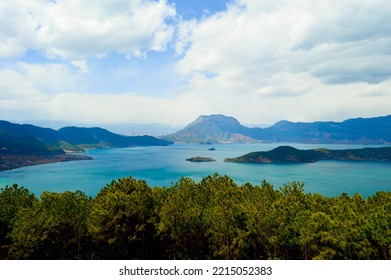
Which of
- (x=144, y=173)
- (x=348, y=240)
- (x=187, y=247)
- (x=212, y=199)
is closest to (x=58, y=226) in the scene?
(x=187, y=247)

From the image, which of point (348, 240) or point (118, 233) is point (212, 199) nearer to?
point (118, 233)

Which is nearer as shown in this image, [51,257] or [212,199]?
[51,257]

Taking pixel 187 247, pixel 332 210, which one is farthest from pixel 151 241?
pixel 332 210

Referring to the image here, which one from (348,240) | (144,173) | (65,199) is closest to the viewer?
(348,240)

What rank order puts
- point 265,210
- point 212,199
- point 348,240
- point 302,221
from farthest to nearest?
point 212,199 < point 265,210 < point 302,221 < point 348,240

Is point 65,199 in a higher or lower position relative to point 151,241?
higher

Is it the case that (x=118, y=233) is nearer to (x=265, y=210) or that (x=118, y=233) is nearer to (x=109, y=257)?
(x=109, y=257)
